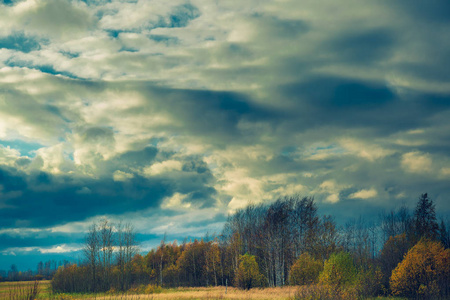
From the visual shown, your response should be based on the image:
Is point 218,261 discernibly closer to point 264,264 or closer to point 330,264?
point 264,264

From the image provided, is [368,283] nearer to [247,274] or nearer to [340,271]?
[340,271]

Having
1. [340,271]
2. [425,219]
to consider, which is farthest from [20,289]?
[425,219]

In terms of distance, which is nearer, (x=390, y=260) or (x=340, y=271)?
(x=340, y=271)

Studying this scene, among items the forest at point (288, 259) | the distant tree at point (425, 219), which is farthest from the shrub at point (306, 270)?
the distant tree at point (425, 219)

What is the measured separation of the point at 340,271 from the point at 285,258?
42.8 m

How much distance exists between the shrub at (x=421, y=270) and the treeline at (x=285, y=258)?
3.5 inches

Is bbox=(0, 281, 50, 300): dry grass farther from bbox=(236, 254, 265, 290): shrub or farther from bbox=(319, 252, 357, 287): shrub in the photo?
bbox=(236, 254, 265, 290): shrub

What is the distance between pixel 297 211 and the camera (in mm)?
76562

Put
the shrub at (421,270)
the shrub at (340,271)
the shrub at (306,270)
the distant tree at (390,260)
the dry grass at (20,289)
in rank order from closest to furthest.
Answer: the dry grass at (20,289) → the shrub at (340,271) → the shrub at (421,270) → the distant tree at (390,260) → the shrub at (306,270)

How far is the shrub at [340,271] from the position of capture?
28938mm

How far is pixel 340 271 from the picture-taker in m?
29.9

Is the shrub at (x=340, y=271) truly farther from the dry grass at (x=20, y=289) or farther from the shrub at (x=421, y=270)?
the dry grass at (x=20, y=289)

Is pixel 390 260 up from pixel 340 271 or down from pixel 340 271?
down

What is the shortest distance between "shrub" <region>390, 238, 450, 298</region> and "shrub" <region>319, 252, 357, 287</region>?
7671mm
